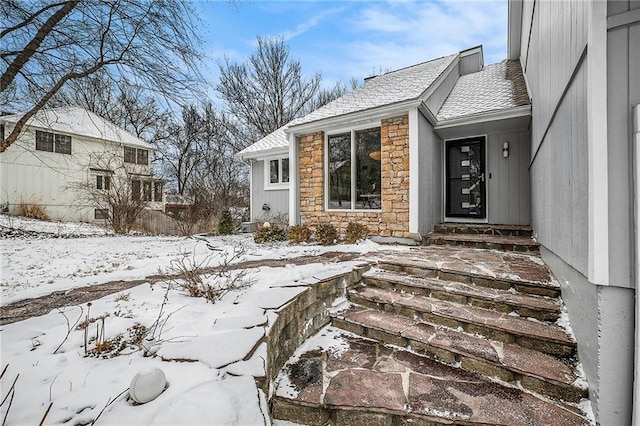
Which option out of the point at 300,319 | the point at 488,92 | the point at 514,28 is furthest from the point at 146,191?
the point at 514,28

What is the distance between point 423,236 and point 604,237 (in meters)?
3.95

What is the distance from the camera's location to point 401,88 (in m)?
6.20

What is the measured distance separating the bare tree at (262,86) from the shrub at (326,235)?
12579 mm

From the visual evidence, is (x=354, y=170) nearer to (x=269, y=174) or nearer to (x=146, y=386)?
(x=269, y=174)

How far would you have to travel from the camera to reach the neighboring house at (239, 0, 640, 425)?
52.6 inches

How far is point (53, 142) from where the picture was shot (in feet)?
41.6

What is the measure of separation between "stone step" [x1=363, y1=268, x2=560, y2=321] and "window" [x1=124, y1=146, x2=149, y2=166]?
1603 cm

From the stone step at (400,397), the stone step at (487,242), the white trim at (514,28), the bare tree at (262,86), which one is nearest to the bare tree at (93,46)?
the stone step at (400,397)

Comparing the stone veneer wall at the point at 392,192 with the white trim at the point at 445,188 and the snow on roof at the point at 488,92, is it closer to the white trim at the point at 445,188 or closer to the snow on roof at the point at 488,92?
the snow on roof at the point at 488,92

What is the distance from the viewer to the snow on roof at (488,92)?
5478 millimetres

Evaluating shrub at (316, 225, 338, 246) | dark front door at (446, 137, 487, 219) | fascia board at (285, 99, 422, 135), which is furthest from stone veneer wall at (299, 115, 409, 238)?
dark front door at (446, 137, 487, 219)

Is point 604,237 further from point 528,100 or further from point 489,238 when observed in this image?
point 528,100

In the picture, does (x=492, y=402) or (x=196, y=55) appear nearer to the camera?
(x=492, y=402)

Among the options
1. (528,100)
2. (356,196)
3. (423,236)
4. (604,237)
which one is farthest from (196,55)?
(528,100)
